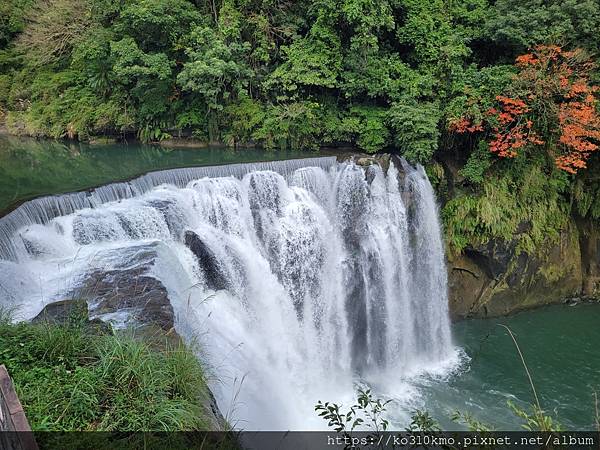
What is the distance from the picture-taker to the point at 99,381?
11.8 ft

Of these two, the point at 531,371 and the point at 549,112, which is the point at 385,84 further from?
the point at 531,371

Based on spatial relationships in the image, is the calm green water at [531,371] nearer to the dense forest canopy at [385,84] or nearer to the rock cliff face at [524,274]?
the rock cliff face at [524,274]

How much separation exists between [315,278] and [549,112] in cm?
699

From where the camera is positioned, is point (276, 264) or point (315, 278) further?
point (315, 278)

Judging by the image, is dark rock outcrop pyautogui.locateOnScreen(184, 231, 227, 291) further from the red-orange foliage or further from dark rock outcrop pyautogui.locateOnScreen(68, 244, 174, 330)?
the red-orange foliage

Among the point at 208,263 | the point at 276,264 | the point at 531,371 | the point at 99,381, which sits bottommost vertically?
the point at 531,371

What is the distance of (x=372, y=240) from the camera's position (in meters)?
10.3

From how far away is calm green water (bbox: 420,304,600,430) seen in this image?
886cm

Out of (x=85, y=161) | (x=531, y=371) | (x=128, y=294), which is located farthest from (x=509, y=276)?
(x=85, y=161)

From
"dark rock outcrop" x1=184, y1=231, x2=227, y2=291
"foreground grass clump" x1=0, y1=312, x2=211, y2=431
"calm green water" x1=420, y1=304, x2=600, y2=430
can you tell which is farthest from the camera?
"calm green water" x1=420, y1=304, x2=600, y2=430

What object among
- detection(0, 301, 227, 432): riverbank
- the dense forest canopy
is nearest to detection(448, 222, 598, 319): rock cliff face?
the dense forest canopy

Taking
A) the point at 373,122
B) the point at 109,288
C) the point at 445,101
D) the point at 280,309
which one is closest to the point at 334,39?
the point at 373,122

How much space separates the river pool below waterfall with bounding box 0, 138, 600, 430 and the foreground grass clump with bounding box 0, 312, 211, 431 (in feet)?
6.82

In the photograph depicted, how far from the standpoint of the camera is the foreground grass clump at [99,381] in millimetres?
3361
